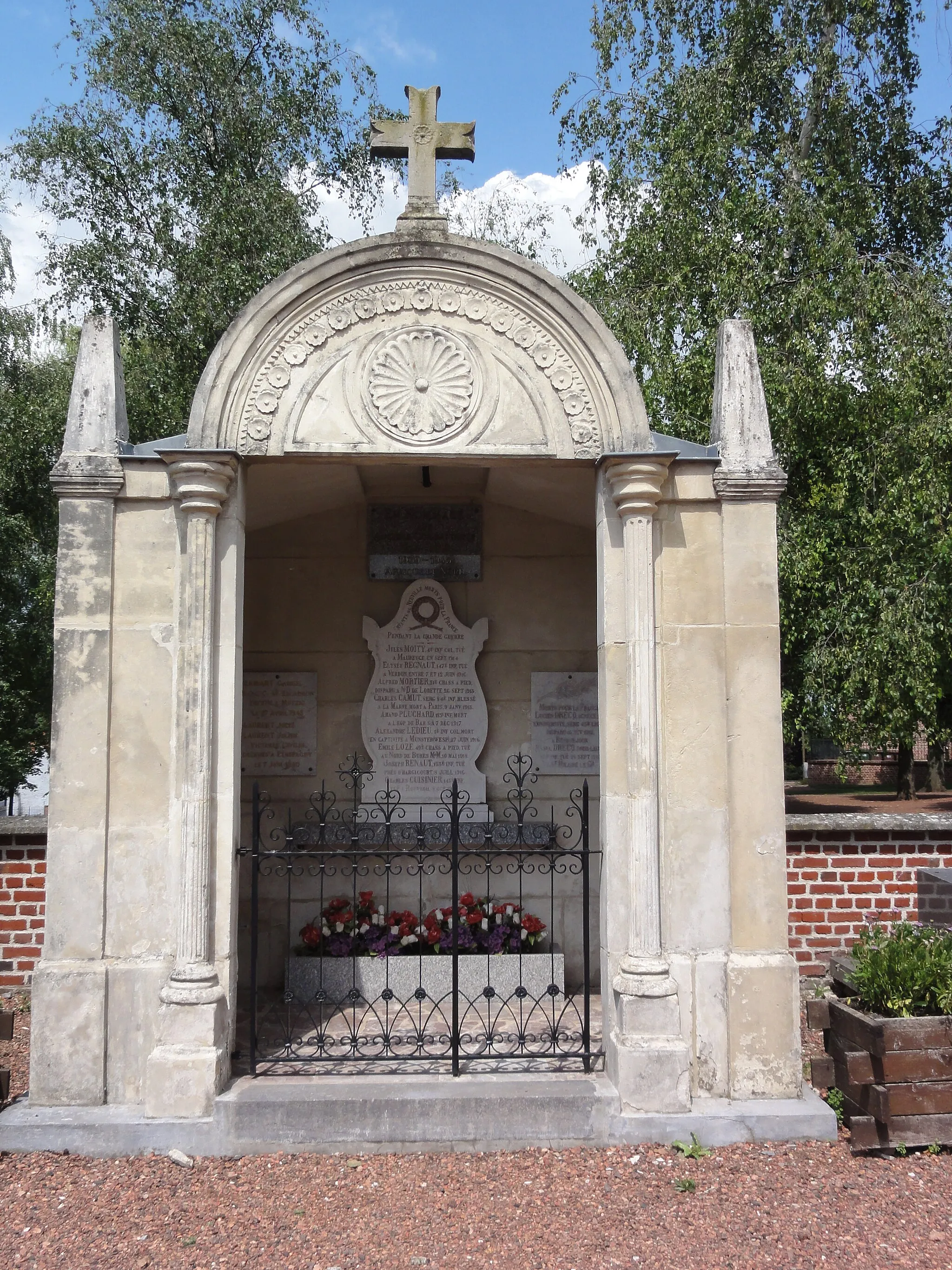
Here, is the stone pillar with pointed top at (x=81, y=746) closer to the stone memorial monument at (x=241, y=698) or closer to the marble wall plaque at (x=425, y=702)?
the stone memorial monument at (x=241, y=698)

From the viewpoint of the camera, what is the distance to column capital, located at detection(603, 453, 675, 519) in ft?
15.3

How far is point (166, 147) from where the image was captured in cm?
1348

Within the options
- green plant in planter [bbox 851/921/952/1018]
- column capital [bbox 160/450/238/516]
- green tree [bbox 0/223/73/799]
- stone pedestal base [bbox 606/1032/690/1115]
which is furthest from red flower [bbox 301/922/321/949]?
green tree [bbox 0/223/73/799]

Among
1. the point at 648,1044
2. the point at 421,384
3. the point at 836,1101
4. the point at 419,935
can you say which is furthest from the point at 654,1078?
the point at 421,384

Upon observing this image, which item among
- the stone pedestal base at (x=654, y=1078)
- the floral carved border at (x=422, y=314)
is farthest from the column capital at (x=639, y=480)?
the stone pedestal base at (x=654, y=1078)

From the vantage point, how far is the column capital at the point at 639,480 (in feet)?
15.3

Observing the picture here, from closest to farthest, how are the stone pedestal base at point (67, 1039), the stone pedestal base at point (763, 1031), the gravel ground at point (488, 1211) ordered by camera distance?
the gravel ground at point (488, 1211), the stone pedestal base at point (67, 1039), the stone pedestal base at point (763, 1031)

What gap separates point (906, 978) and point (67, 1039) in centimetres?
379

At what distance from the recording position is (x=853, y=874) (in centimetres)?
702

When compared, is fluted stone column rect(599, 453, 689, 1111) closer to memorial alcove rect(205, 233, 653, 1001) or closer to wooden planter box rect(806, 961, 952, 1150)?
memorial alcove rect(205, 233, 653, 1001)

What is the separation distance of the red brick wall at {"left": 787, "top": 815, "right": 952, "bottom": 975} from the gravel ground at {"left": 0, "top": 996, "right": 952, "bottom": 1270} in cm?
287

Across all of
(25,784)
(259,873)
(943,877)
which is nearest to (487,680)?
(259,873)

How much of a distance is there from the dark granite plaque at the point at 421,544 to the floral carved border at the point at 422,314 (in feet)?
6.26

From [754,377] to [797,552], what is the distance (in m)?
4.89
